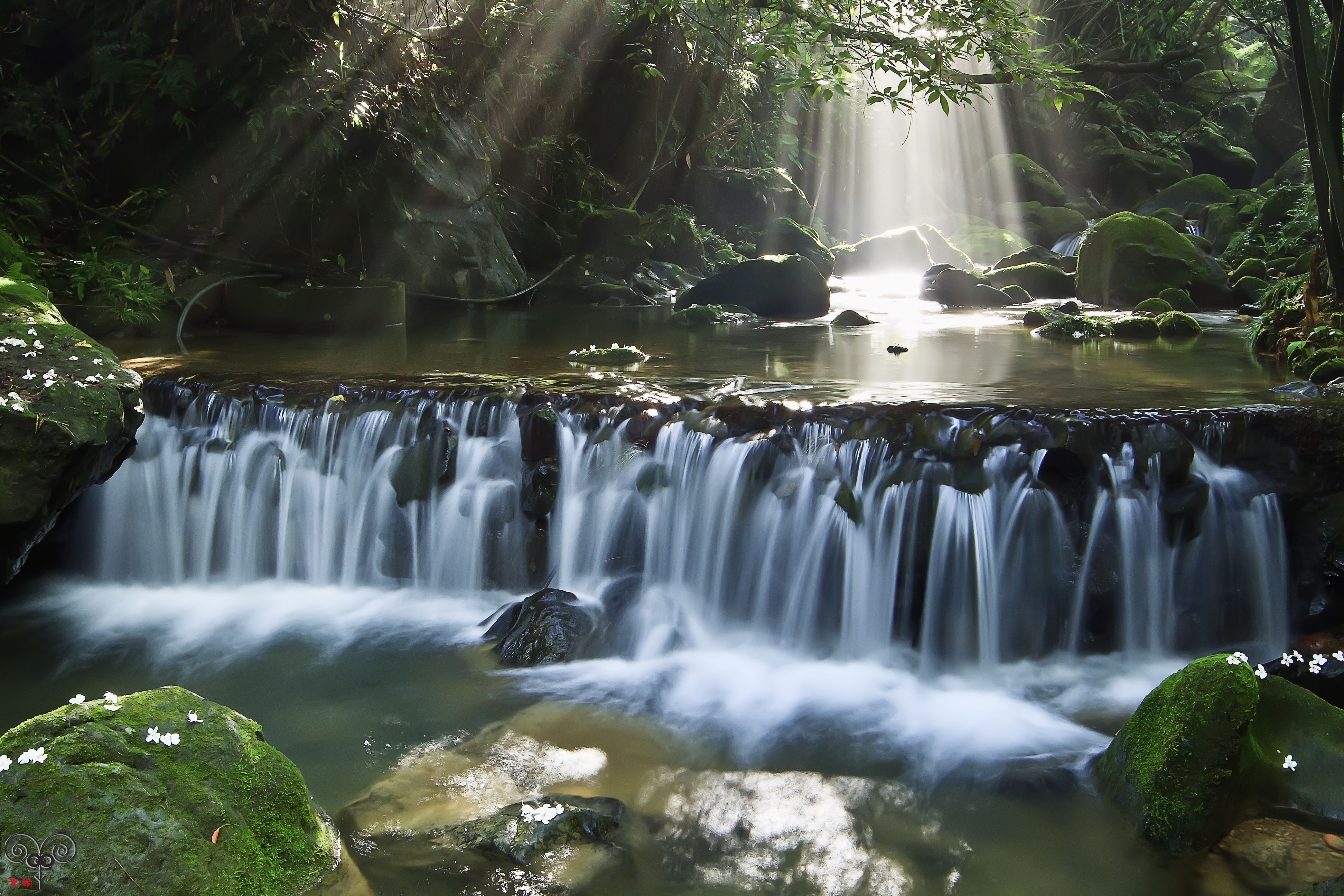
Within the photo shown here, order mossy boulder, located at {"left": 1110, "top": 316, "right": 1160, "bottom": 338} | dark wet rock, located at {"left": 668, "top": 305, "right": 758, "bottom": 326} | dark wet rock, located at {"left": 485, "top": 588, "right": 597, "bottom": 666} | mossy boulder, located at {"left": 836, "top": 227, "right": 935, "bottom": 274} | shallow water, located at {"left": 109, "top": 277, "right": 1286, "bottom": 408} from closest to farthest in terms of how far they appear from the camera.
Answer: dark wet rock, located at {"left": 485, "top": 588, "right": 597, "bottom": 666} < shallow water, located at {"left": 109, "top": 277, "right": 1286, "bottom": 408} < mossy boulder, located at {"left": 1110, "top": 316, "right": 1160, "bottom": 338} < dark wet rock, located at {"left": 668, "top": 305, "right": 758, "bottom": 326} < mossy boulder, located at {"left": 836, "top": 227, "right": 935, "bottom": 274}

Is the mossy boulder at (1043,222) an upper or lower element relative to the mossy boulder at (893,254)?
upper

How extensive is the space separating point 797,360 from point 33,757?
7840mm

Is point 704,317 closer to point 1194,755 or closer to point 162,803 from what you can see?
point 1194,755

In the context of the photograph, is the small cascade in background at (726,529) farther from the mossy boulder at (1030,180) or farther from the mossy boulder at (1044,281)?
the mossy boulder at (1030,180)

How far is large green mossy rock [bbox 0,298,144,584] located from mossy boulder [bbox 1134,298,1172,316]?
1293 cm

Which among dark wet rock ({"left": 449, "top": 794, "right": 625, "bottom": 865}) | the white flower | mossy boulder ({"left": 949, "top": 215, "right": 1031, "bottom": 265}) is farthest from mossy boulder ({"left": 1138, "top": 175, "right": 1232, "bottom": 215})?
the white flower

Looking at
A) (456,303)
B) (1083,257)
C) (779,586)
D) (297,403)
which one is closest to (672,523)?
(779,586)

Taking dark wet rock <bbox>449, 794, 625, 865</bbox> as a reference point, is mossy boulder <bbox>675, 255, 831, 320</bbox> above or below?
above

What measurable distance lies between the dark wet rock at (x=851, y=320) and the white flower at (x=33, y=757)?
1219 cm

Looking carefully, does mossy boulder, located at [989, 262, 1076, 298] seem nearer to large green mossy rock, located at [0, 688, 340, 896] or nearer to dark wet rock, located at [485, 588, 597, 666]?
dark wet rock, located at [485, 588, 597, 666]

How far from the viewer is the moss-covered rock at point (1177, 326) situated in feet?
40.1

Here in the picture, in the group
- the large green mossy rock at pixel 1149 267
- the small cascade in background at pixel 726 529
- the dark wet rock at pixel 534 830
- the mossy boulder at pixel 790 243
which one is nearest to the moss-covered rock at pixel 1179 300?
the large green mossy rock at pixel 1149 267

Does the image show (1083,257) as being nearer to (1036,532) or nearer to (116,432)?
(1036,532)

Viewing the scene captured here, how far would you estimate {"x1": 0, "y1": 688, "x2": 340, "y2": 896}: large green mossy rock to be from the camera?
2.92 m
